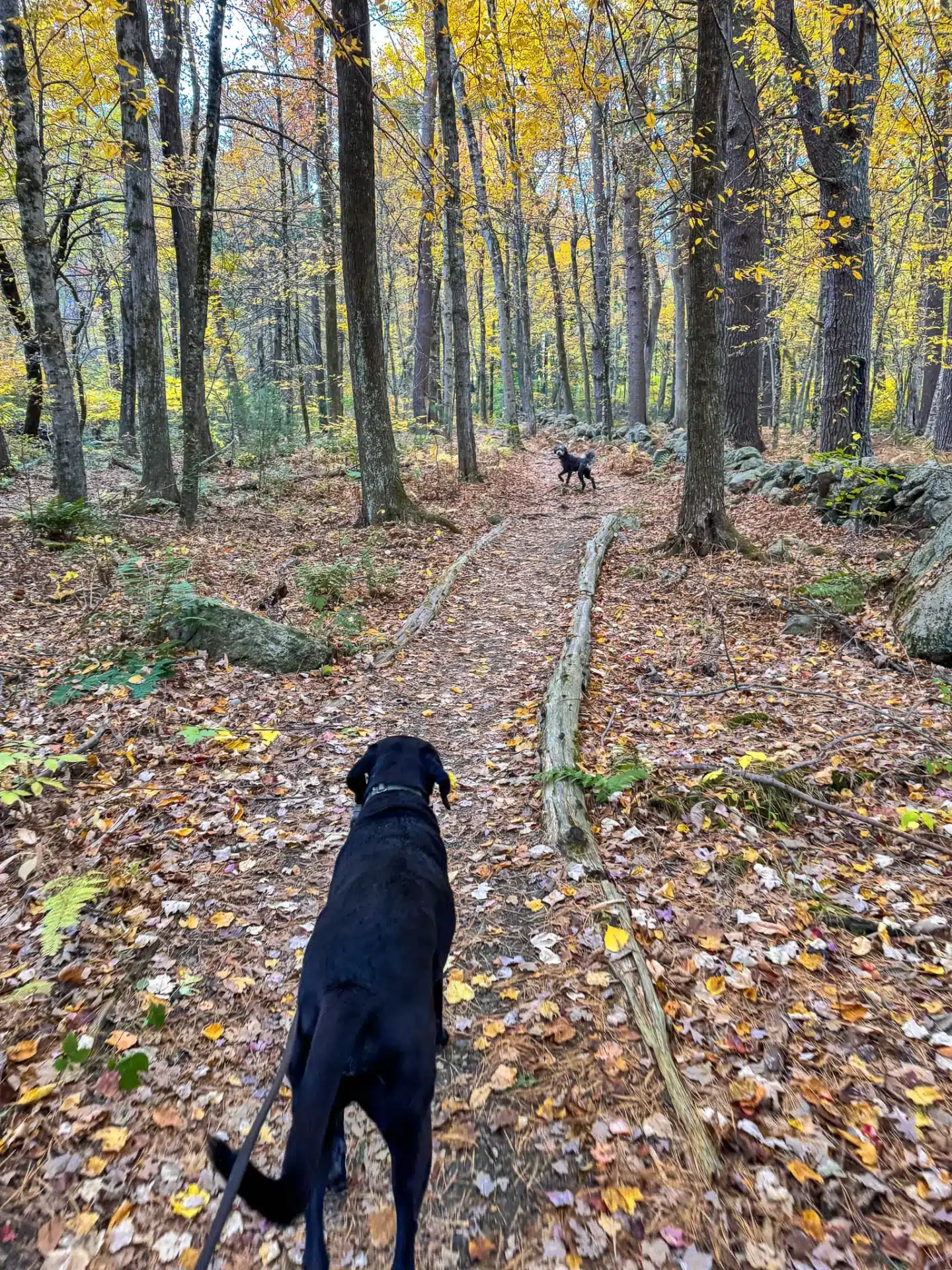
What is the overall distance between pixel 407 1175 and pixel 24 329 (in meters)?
16.2

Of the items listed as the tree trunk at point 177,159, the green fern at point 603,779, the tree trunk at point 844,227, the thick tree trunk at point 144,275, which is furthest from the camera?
the tree trunk at point 177,159

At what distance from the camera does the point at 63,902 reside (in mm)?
3230

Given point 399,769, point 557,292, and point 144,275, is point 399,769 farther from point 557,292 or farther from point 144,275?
point 557,292

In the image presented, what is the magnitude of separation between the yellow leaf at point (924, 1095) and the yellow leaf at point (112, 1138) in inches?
112

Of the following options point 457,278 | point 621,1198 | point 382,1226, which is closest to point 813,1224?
point 621,1198

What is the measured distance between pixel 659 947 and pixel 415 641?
15.0ft

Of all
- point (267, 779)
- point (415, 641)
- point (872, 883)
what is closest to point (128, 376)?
point (415, 641)

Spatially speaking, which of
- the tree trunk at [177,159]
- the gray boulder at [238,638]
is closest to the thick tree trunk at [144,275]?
the tree trunk at [177,159]

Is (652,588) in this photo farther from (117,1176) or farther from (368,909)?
(117,1176)

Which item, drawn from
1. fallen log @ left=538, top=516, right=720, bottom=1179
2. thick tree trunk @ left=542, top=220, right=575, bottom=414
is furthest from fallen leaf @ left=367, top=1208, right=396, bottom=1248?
thick tree trunk @ left=542, top=220, right=575, bottom=414

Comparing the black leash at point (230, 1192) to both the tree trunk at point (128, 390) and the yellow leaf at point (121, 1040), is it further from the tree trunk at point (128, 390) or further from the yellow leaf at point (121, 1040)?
the tree trunk at point (128, 390)

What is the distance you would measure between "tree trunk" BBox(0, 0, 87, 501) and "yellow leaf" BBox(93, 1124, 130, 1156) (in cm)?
908

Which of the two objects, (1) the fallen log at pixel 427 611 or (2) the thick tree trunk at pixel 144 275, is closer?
(1) the fallen log at pixel 427 611

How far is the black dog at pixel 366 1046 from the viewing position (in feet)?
5.58
